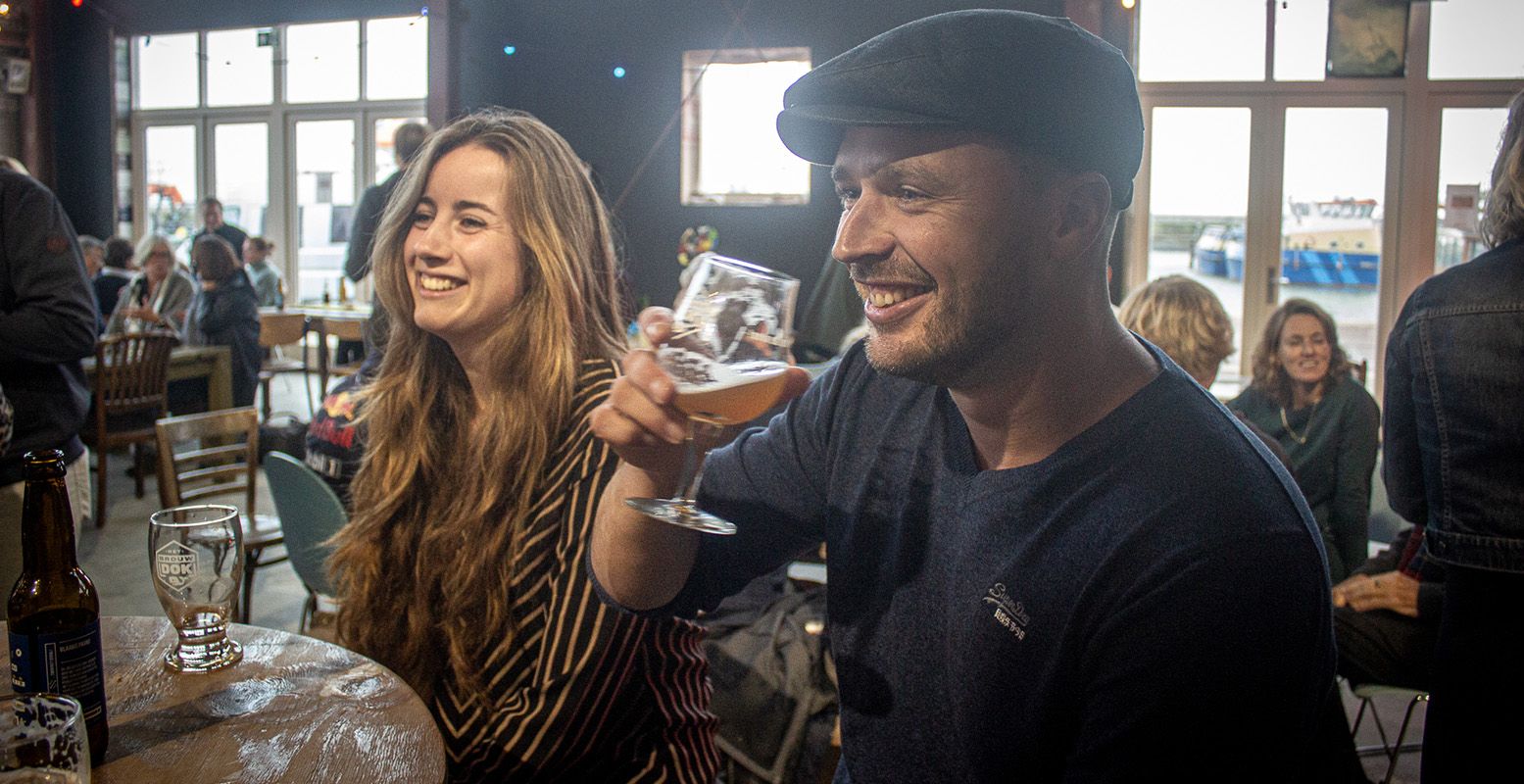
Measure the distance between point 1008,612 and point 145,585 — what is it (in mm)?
4292

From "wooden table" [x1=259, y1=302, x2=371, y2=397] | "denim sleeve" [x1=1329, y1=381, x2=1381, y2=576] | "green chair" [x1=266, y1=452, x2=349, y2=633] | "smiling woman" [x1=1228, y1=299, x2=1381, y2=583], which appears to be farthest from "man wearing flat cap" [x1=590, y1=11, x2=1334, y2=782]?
Answer: "wooden table" [x1=259, y1=302, x2=371, y2=397]

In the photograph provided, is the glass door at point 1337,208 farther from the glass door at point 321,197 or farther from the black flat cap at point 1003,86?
the glass door at point 321,197

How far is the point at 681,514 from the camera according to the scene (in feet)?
3.27

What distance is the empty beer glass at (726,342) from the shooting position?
935mm

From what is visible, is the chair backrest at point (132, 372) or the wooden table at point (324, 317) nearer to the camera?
the chair backrest at point (132, 372)

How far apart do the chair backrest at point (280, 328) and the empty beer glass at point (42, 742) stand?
780cm

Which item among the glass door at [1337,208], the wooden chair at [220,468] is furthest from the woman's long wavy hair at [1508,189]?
the glass door at [1337,208]

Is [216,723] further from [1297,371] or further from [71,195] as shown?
[71,195]

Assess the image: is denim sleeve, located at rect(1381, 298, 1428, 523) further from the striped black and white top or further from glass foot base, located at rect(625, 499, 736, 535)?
glass foot base, located at rect(625, 499, 736, 535)

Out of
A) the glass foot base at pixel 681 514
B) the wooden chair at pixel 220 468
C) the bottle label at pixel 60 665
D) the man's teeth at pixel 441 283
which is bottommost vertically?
the wooden chair at pixel 220 468

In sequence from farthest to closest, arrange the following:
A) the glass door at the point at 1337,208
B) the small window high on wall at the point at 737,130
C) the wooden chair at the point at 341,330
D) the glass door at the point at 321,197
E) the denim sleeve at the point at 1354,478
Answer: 1. the glass door at the point at 321,197
2. the wooden chair at the point at 341,330
3. the small window high on wall at the point at 737,130
4. the glass door at the point at 1337,208
5. the denim sleeve at the point at 1354,478

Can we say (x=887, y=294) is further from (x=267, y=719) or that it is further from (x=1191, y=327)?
(x=1191, y=327)

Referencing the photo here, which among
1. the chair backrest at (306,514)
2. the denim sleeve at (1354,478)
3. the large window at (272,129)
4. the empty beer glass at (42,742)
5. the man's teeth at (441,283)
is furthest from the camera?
the large window at (272,129)

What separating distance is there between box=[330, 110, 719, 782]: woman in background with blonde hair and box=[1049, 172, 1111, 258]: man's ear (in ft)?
2.36
